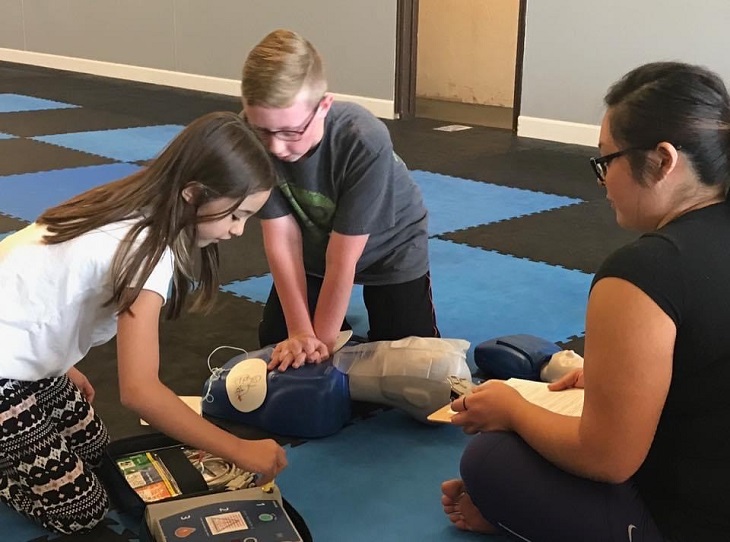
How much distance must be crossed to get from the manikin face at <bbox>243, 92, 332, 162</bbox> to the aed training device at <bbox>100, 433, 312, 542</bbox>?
70 cm

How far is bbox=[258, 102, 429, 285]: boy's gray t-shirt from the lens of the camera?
2244 millimetres

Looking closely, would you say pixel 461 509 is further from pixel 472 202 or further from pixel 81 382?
pixel 472 202

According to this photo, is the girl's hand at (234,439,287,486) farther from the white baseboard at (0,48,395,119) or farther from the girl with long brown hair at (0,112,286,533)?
the white baseboard at (0,48,395,119)

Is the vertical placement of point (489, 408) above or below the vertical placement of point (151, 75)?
above

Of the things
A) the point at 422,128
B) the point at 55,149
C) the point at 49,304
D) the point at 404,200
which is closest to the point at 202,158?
the point at 49,304

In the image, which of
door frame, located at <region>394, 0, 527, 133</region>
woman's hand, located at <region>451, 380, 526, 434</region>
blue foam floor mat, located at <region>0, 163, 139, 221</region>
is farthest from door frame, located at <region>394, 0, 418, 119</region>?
woman's hand, located at <region>451, 380, 526, 434</region>

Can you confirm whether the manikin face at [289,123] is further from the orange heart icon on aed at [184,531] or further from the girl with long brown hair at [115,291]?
the orange heart icon on aed at [184,531]

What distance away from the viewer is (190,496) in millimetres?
1688

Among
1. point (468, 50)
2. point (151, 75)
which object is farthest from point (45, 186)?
point (468, 50)

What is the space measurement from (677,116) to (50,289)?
3.71 feet

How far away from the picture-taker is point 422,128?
→ 21.9 feet

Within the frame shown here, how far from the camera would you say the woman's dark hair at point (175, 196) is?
163 centimetres

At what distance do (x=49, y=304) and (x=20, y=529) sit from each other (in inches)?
18.1

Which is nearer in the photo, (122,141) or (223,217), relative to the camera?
(223,217)
